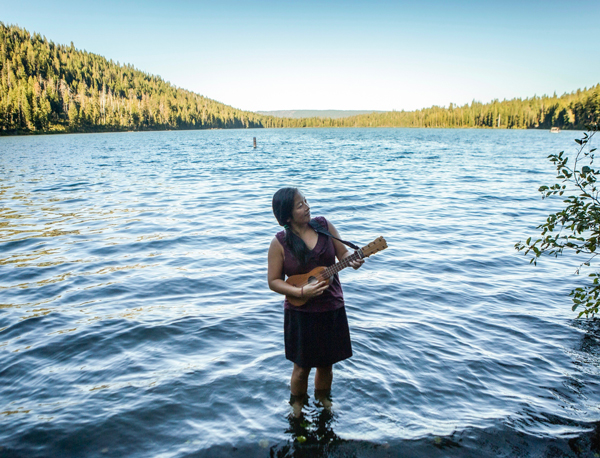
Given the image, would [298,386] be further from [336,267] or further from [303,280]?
[336,267]

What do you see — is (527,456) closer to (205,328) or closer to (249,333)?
(249,333)

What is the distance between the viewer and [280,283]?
417cm

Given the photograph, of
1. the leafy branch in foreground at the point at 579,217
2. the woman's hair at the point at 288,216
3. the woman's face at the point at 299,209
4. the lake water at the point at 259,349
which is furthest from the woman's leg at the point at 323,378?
the leafy branch in foreground at the point at 579,217

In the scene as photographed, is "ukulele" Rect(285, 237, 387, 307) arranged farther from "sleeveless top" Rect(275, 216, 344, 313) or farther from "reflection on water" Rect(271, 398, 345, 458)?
"reflection on water" Rect(271, 398, 345, 458)

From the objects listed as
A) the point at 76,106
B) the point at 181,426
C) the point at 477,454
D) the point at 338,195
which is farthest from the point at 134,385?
the point at 76,106

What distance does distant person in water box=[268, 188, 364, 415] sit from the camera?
4.14 m

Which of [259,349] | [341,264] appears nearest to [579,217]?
[341,264]

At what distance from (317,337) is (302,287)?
62cm

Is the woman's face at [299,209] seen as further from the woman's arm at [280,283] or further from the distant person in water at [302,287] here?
the woman's arm at [280,283]

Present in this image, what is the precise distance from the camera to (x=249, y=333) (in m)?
7.21

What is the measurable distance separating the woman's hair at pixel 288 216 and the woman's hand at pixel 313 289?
0.31 metres

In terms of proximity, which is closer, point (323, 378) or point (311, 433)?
point (311, 433)

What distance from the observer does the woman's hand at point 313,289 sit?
3.96 meters

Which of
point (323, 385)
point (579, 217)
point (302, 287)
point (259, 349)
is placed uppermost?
point (579, 217)
